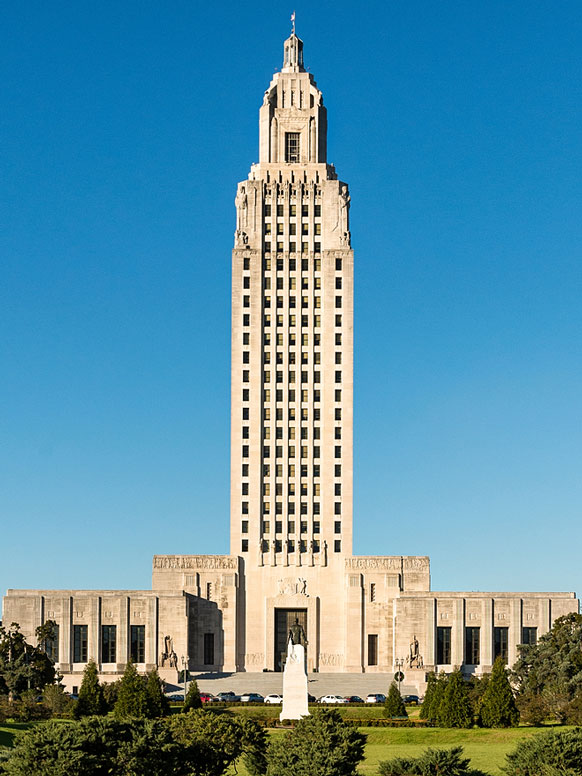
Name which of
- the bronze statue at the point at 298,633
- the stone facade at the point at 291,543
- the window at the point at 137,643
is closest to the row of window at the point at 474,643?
the stone facade at the point at 291,543

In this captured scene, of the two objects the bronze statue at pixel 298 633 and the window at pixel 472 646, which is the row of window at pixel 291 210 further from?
the window at pixel 472 646

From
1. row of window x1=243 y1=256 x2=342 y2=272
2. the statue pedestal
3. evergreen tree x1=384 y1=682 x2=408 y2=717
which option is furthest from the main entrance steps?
row of window x1=243 y1=256 x2=342 y2=272

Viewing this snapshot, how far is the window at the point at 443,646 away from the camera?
346 ft

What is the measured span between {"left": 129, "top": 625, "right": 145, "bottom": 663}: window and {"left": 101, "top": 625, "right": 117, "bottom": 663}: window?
4.39 feet

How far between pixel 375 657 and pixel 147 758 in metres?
67.7

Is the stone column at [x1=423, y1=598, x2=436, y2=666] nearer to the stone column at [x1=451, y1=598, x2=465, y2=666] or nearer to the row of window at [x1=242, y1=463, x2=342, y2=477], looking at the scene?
the stone column at [x1=451, y1=598, x2=465, y2=666]

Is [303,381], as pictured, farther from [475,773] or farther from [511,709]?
[475,773]

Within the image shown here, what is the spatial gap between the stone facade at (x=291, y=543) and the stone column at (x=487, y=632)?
0.09m

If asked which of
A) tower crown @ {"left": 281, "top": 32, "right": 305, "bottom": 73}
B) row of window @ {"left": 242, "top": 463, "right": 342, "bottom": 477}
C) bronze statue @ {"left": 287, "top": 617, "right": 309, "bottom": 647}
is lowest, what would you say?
bronze statue @ {"left": 287, "top": 617, "right": 309, "bottom": 647}

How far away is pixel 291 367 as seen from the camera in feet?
373

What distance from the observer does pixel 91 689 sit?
77.1 meters

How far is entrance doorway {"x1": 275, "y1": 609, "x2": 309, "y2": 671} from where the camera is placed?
360 ft

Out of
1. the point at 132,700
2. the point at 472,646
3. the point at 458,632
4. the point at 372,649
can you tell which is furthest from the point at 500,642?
the point at 132,700

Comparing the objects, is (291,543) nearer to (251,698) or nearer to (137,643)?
(137,643)
